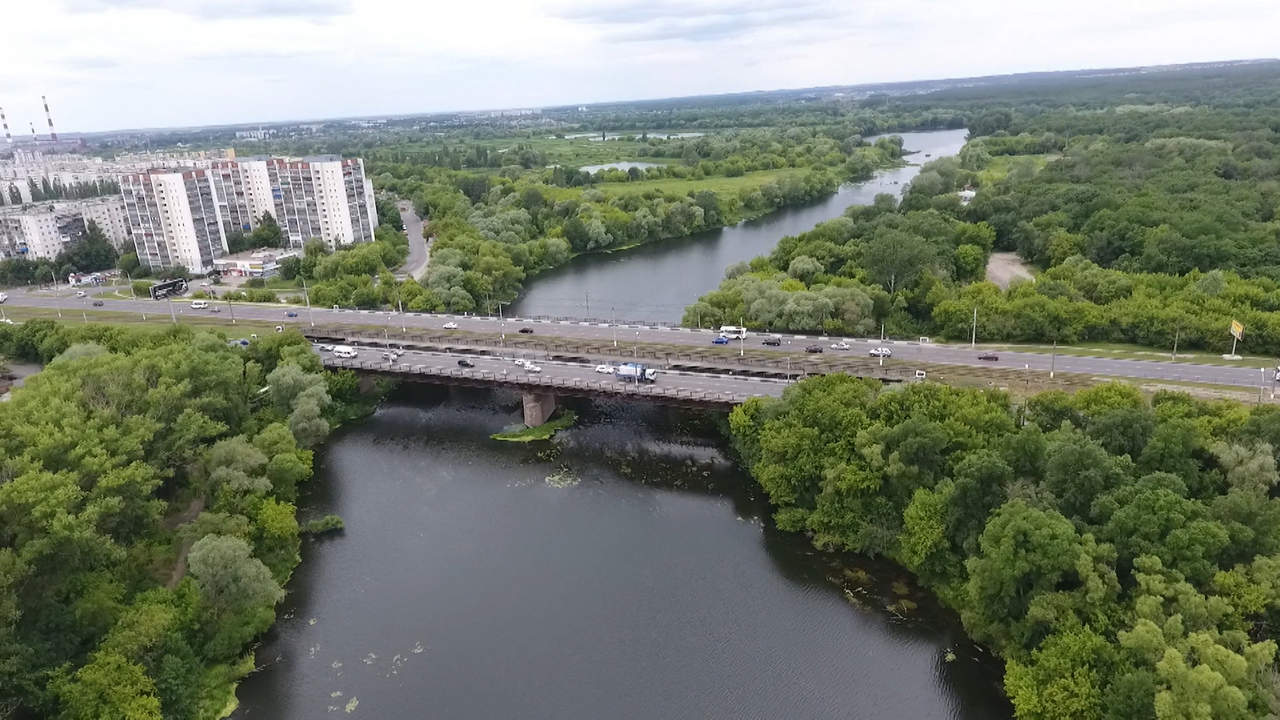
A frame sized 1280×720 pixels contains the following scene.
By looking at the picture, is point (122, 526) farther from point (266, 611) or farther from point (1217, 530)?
point (1217, 530)

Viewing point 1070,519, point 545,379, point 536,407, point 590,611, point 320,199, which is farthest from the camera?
point 320,199

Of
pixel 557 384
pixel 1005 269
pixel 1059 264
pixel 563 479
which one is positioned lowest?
pixel 563 479

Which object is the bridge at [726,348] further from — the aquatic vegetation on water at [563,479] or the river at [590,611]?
the aquatic vegetation on water at [563,479]

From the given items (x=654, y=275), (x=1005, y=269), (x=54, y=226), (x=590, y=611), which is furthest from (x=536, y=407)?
(x=54, y=226)

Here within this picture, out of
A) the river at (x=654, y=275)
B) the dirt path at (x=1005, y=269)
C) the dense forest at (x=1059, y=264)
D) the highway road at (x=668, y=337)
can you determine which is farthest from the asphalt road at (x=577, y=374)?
the dirt path at (x=1005, y=269)

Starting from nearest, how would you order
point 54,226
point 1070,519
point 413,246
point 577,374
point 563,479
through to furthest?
1. point 1070,519
2. point 563,479
3. point 577,374
4. point 54,226
5. point 413,246

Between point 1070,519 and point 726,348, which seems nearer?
point 1070,519

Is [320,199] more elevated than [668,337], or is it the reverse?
[320,199]

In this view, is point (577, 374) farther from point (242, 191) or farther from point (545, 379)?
point (242, 191)
